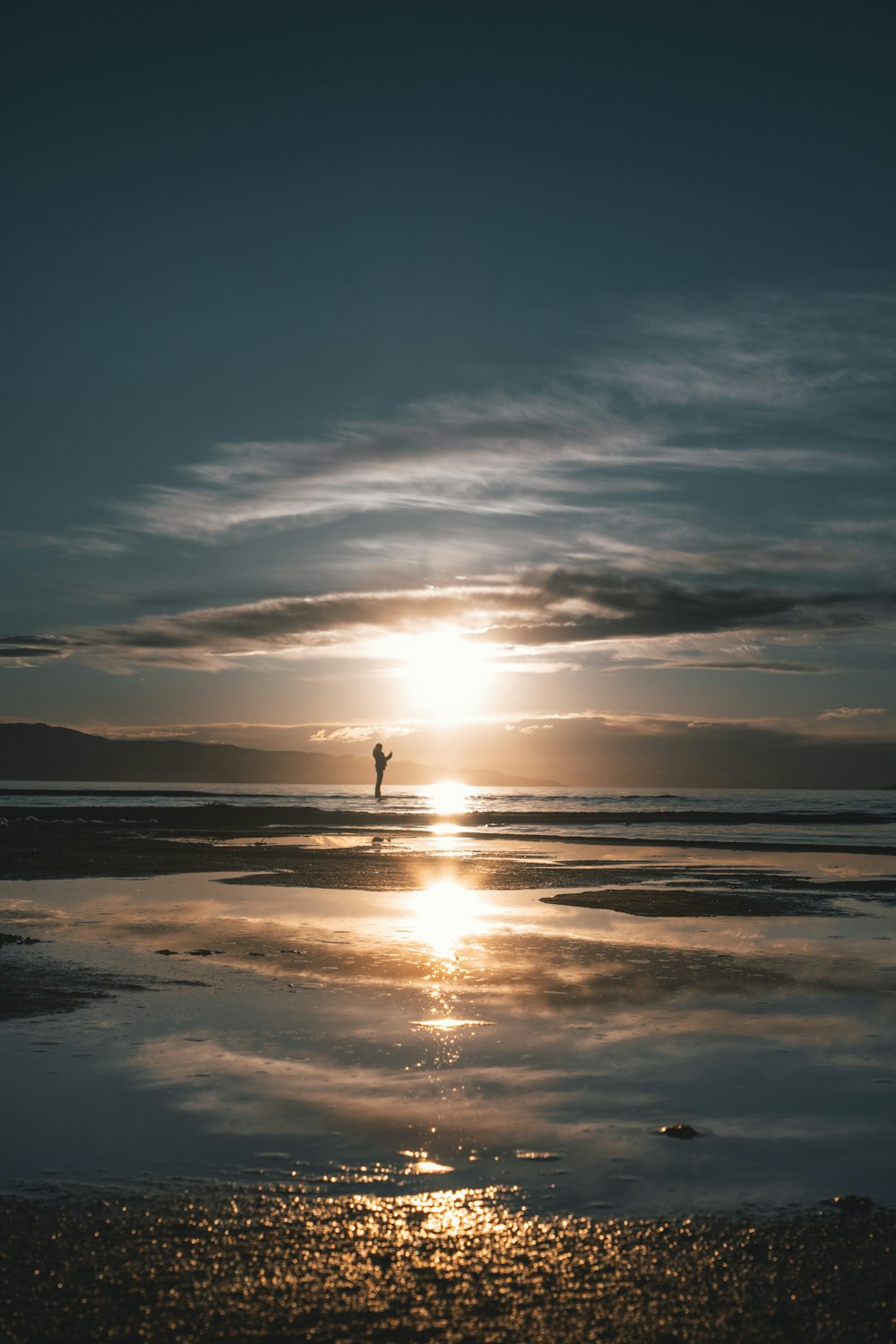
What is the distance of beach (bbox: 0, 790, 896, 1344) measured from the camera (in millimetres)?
4348

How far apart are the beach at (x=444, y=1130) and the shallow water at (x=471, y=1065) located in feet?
0.11

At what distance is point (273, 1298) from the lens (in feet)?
14.2

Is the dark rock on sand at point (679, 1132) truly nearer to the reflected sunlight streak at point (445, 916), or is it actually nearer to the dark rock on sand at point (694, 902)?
the reflected sunlight streak at point (445, 916)

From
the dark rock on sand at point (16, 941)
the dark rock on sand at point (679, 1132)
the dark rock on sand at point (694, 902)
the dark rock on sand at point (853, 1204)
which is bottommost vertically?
the dark rock on sand at point (694, 902)

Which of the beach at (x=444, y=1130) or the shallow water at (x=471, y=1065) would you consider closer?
the beach at (x=444, y=1130)

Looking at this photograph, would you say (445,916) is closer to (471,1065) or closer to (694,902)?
(694,902)

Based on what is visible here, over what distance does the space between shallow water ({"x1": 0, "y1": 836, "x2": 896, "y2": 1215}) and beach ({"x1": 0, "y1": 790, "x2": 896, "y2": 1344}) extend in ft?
0.11

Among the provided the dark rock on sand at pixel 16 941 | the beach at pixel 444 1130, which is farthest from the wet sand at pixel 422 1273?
the dark rock on sand at pixel 16 941

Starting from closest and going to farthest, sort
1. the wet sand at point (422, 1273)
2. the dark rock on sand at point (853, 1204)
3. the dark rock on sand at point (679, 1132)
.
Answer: the wet sand at point (422, 1273) < the dark rock on sand at point (853, 1204) < the dark rock on sand at point (679, 1132)

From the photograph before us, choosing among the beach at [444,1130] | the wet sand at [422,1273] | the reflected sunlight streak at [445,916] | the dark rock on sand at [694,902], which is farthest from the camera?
the dark rock on sand at [694,902]

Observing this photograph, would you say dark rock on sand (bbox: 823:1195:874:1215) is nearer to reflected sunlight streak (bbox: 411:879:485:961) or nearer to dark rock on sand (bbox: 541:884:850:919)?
reflected sunlight streak (bbox: 411:879:485:961)

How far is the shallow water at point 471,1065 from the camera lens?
18.6 feet

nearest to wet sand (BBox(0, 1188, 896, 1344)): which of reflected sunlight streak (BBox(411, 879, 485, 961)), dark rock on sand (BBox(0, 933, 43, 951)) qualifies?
reflected sunlight streak (BBox(411, 879, 485, 961))

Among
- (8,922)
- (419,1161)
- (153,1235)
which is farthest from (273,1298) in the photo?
(8,922)
